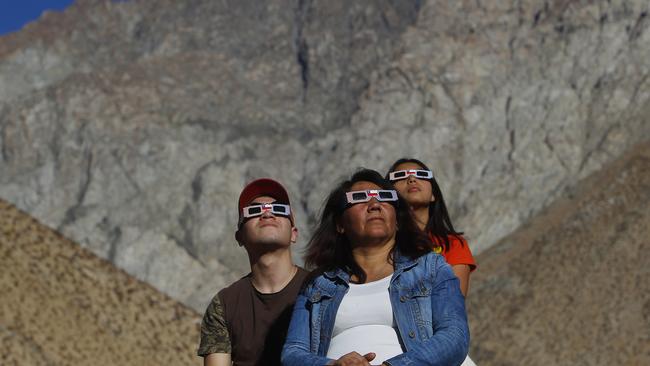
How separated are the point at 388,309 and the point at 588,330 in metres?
66.5

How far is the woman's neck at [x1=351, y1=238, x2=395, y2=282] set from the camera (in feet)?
27.5

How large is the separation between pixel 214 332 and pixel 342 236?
108 cm

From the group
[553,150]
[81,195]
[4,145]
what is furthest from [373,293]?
[4,145]

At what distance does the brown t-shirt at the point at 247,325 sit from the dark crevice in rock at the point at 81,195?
16426 centimetres

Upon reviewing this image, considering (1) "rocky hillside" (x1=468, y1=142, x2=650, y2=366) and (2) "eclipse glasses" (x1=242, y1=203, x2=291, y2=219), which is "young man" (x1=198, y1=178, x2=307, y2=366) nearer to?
(2) "eclipse glasses" (x1=242, y1=203, x2=291, y2=219)

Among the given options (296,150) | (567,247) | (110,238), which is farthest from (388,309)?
(296,150)

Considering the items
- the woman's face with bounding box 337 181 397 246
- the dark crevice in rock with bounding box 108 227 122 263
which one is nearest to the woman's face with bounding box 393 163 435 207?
the woman's face with bounding box 337 181 397 246

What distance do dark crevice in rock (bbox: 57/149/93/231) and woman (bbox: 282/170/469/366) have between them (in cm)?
16478

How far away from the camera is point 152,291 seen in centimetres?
2720

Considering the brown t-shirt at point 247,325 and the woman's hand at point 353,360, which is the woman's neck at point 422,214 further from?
the woman's hand at point 353,360

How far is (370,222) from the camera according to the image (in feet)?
27.8

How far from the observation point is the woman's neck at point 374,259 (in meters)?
8.39

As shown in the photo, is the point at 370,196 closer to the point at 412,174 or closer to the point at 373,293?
the point at 373,293

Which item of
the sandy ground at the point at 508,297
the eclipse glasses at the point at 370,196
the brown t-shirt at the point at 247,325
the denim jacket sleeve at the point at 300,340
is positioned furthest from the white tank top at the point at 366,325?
the sandy ground at the point at 508,297
